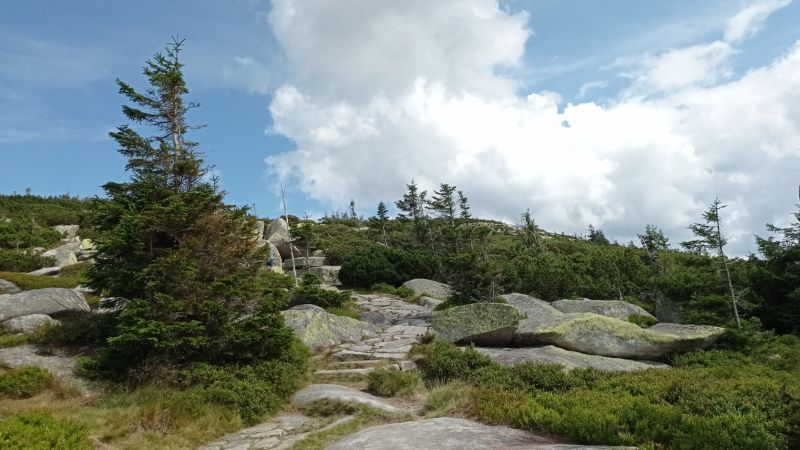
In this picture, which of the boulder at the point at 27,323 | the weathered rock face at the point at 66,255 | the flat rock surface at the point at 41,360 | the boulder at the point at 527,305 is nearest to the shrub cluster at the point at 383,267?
the boulder at the point at 527,305

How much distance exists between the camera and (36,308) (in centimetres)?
1504

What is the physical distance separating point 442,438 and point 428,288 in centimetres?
1968

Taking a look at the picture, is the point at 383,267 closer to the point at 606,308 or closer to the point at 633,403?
the point at 606,308

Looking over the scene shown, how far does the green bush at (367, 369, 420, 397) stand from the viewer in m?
10.2

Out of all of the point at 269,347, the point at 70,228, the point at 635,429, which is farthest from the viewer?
the point at 70,228

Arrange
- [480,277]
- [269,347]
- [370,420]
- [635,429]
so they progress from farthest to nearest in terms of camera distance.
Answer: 1. [480,277]
2. [269,347]
3. [370,420]
4. [635,429]

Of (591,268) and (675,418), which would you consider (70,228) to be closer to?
(591,268)

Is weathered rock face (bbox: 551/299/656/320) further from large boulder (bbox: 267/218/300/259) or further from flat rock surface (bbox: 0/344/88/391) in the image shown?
large boulder (bbox: 267/218/300/259)

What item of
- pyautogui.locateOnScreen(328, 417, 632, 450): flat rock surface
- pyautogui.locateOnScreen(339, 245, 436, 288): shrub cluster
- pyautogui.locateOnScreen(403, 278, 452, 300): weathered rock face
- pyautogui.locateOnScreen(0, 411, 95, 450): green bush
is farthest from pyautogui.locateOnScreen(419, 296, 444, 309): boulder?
pyautogui.locateOnScreen(0, 411, 95, 450): green bush

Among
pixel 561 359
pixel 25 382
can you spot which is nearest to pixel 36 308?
pixel 25 382

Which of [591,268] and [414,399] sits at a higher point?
[591,268]

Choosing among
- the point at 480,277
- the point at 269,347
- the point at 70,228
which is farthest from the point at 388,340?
the point at 70,228

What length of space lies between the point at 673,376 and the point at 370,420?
5812mm

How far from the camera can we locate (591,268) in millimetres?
28719
